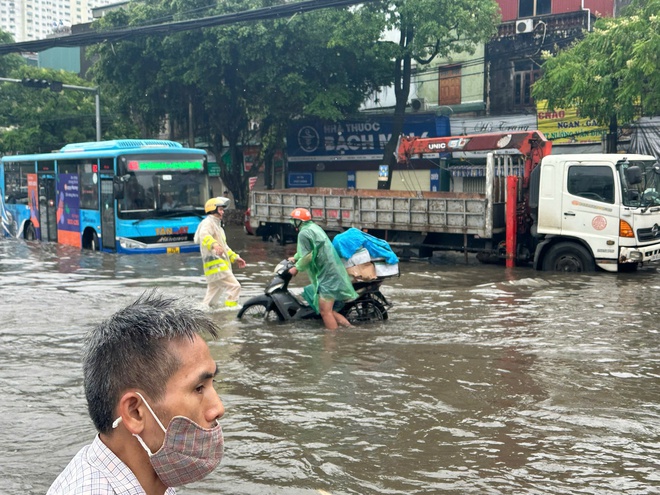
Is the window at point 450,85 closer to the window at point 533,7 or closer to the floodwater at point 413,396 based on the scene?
the window at point 533,7

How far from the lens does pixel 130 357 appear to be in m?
1.97

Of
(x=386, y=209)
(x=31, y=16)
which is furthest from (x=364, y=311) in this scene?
(x=31, y=16)

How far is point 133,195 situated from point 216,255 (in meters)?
7.93

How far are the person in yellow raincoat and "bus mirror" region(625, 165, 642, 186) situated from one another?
698cm

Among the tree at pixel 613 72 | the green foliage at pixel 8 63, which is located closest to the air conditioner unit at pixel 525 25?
the tree at pixel 613 72

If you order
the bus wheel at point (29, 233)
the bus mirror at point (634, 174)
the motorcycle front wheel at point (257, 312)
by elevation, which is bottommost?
the motorcycle front wheel at point (257, 312)

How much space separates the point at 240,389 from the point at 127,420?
17.5ft

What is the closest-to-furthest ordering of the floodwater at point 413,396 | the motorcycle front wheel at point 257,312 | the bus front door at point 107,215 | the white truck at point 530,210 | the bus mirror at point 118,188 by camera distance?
the floodwater at point 413,396 < the motorcycle front wheel at point 257,312 < the white truck at point 530,210 < the bus mirror at point 118,188 < the bus front door at point 107,215

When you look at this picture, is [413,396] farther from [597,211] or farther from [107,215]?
[107,215]

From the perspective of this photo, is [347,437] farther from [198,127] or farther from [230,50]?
[198,127]

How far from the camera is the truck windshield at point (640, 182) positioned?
14203 mm

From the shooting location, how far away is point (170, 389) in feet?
6.46

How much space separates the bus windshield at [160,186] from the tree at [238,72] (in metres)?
9.34

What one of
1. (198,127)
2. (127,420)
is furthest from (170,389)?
(198,127)
